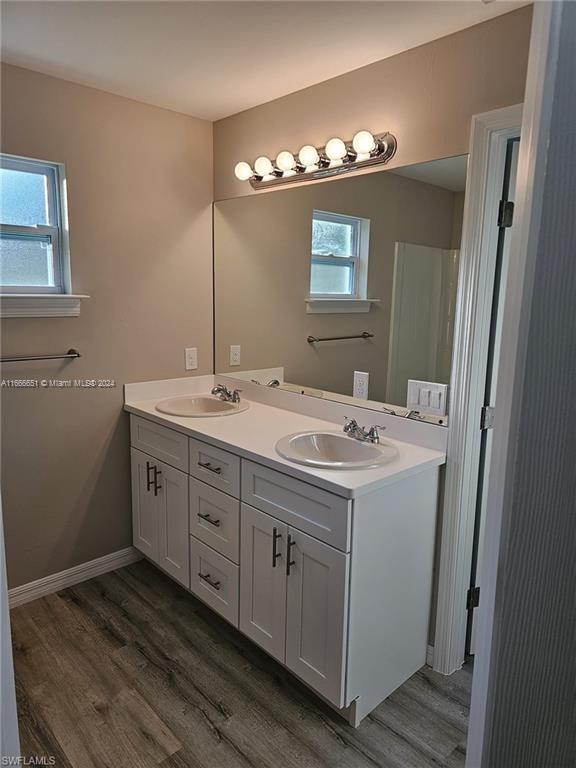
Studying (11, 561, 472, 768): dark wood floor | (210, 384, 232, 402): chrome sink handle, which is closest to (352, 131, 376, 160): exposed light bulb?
(210, 384, 232, 402): chrome sink handle

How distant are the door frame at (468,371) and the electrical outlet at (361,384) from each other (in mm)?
427

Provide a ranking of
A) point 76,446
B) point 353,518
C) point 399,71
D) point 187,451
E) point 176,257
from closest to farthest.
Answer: point 353,518 < point 399,71 < point 187,451 < point 76,446 < point 176,257

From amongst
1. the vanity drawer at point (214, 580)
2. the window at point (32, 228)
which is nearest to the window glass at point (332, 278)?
the window at point (32, 228)

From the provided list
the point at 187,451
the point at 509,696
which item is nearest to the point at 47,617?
the point at 187,451

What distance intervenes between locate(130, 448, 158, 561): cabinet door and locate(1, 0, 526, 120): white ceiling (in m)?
1.70

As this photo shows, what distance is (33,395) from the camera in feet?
7.75

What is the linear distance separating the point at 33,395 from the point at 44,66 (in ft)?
4.49

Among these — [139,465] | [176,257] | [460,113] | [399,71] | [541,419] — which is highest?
[399,71]

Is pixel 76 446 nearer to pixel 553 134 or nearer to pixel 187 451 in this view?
pixel 187 451

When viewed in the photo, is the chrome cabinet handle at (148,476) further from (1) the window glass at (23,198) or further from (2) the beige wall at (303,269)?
(1) the window glass at (23,198)

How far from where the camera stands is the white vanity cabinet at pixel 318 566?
170 cm

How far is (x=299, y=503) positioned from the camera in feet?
5.86

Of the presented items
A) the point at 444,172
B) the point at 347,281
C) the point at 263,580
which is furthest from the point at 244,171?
the point at 263,580

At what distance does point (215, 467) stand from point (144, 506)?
0.72 m
